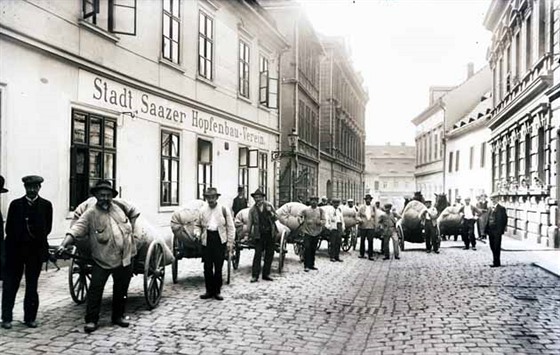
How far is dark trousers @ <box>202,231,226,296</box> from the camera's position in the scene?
889 cm

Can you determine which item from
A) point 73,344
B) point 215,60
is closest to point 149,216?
point 215,60

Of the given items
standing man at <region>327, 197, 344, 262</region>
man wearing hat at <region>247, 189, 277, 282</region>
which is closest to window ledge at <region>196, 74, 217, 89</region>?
standing man at <region>327, 197, 344, 262</region>

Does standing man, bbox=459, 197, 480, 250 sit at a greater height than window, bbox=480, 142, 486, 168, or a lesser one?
lesser

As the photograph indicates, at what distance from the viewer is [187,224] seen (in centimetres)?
976

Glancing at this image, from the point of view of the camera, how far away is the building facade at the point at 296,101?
26317 mm

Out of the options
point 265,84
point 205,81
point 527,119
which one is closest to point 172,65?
point 205,81

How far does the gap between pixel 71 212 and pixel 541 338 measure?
824 cm

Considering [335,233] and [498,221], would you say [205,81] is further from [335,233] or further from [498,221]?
[498,221]

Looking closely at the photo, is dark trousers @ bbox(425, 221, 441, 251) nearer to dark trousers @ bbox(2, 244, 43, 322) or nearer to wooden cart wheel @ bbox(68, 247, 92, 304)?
wooden cart wheel @ bbox(68, 247, 92, 304)

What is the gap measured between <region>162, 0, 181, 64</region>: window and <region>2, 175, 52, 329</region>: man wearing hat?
28.3ft

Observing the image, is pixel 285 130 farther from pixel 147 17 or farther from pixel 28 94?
pixel 28 94

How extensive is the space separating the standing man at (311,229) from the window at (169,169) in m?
3.69

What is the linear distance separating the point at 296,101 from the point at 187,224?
19407 mm

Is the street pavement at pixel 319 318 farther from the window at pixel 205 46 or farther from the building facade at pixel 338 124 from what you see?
the building facade at pixel 338 124
